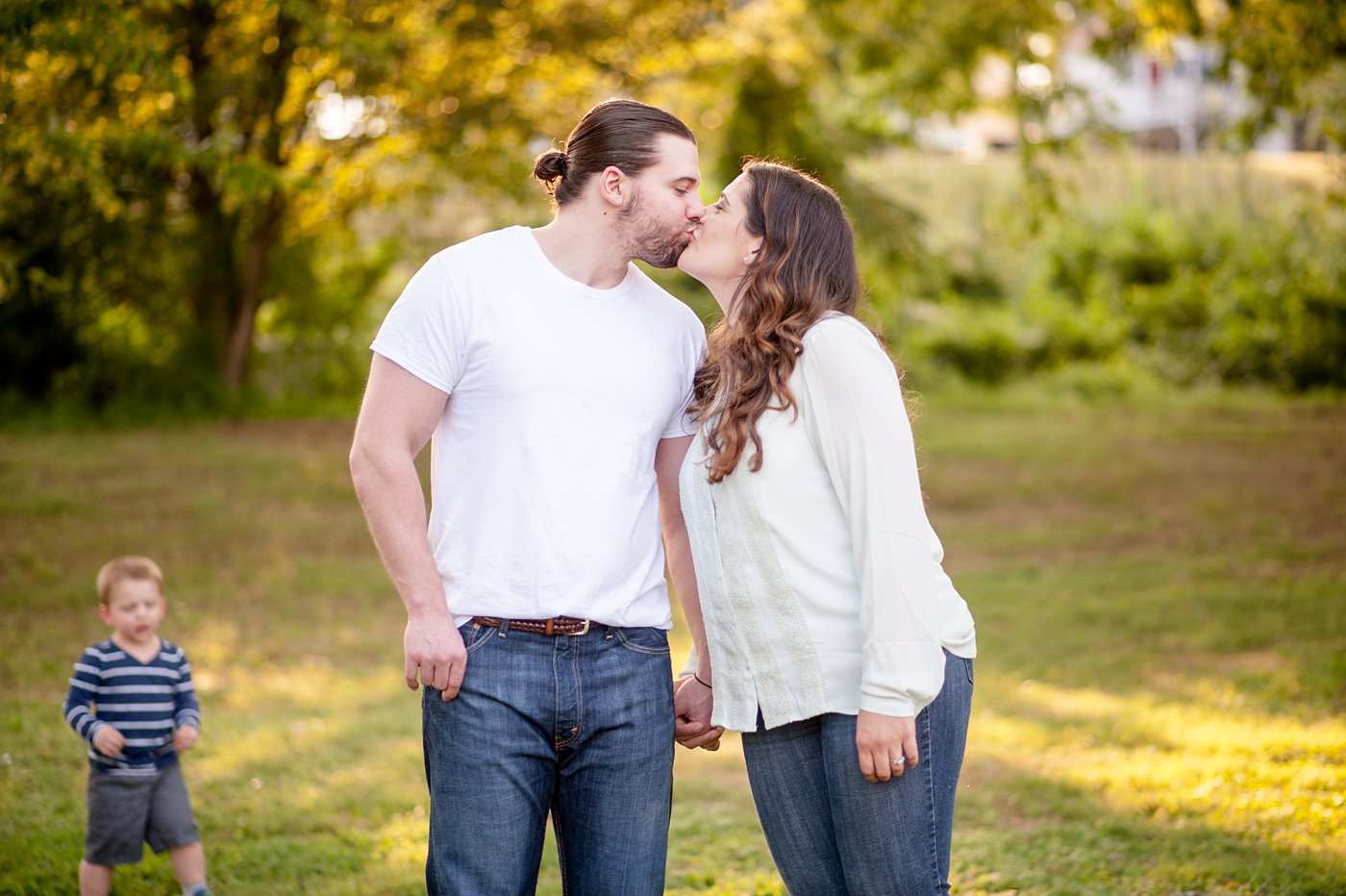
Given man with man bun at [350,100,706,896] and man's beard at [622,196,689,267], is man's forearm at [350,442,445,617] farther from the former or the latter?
man's beard at [622,196,689,267]

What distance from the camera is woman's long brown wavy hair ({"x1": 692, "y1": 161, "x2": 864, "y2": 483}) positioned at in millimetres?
2572

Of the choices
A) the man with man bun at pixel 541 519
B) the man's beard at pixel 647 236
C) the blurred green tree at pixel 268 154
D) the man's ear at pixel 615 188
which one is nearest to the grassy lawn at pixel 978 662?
the blurred green tree at pixel 268 154

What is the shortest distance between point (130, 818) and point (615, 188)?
8.60 feet

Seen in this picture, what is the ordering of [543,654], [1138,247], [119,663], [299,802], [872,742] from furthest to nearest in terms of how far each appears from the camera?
[1138,247] < [299,802] < [119,663] < [543,654] < [872,742]

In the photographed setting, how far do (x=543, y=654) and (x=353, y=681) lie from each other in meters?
4.78

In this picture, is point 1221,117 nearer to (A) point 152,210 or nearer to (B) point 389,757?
(A) point 152,210

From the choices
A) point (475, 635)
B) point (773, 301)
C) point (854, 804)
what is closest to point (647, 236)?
point (773, 301)

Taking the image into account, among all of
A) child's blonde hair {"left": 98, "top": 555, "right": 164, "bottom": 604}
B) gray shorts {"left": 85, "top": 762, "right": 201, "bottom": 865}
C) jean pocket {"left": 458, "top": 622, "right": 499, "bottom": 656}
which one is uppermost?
jean pocket {"left": 458, "top": 622, "right": 499, "bottom": 656}

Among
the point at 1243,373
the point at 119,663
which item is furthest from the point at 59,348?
the point at 1243,373

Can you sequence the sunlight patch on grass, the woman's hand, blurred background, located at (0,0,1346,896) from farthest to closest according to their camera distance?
blurred background, located at (0,0,1346,896)
the sunlight patch on grass
the woman's hand

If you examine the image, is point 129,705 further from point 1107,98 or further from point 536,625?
point 1107,98

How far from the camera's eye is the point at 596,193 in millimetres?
2781

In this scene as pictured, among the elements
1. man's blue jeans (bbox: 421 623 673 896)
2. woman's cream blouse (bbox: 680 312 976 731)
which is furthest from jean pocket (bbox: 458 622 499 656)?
woman's cream blouse (bbox: 680 312 976 731)

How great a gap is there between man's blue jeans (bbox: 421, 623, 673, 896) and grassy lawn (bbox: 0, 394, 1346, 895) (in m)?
1.71
